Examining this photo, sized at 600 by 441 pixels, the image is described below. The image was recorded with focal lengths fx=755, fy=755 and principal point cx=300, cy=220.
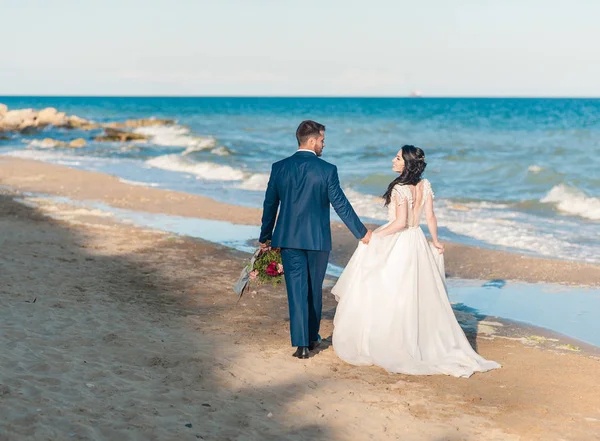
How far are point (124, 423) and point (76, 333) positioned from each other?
230 cm

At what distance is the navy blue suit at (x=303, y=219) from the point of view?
6.57m

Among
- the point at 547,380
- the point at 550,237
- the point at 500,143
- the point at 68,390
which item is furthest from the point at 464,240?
the point at 500,143

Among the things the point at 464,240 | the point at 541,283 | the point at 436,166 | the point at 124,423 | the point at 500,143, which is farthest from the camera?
the point at 500,143

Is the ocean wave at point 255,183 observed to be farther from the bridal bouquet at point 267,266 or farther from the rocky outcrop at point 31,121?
the rocky outcrop at point 31,121

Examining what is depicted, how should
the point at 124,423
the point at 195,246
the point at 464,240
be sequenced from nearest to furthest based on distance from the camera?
the point at 124,423
the point at 195,246
the point at 464,240

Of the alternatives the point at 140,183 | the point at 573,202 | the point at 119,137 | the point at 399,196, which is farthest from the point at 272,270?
the point at 119,137

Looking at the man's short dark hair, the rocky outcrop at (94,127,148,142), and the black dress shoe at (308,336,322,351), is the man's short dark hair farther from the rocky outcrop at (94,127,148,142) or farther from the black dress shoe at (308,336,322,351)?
the rocky outcrop at (94,127,148,142)

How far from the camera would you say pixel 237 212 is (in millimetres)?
16781

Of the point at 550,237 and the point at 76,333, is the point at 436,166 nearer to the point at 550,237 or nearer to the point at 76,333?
the point at 550,237

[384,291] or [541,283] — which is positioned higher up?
[384,291]

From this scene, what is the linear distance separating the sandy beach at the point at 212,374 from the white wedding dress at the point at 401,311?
17cm

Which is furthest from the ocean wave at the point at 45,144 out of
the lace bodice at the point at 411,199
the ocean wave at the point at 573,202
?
the lace bodice at the point at 411,199

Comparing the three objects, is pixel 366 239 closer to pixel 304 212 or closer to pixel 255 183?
pixel 304 212

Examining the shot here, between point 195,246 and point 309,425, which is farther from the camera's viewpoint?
point 195,246
